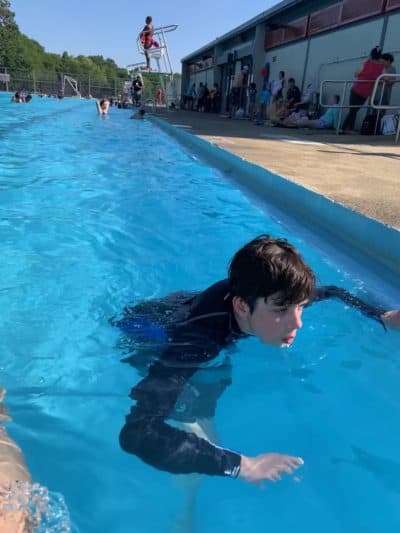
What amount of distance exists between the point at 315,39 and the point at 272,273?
1536 centimetres

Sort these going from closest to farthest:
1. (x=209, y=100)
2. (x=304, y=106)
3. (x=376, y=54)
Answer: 1. (x=376, y=54)
2. (x=304, y=106)
3. (x=209, y=100)

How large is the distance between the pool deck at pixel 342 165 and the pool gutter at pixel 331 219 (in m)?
0.09

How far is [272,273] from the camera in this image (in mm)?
1571

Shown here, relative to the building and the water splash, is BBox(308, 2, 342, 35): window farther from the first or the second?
the water splash

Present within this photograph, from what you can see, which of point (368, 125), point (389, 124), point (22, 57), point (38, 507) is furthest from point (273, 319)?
point (22, 57)

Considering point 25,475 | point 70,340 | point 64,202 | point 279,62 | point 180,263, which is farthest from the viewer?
point 279,62

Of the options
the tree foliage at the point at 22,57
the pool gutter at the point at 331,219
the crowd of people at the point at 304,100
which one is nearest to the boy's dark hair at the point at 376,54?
the crowd of people at the point at 304,100

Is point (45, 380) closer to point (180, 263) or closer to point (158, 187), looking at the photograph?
point (180, 263)

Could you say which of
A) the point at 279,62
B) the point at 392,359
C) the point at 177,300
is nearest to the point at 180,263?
the point at 177,300

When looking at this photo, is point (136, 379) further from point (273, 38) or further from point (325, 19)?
point (273, 38)

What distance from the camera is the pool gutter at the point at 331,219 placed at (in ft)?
11.7

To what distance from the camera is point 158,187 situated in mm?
6918

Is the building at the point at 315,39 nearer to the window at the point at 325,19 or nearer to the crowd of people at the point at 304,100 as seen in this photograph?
the window at the point at 325,19

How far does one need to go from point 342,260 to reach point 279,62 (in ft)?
51.7
